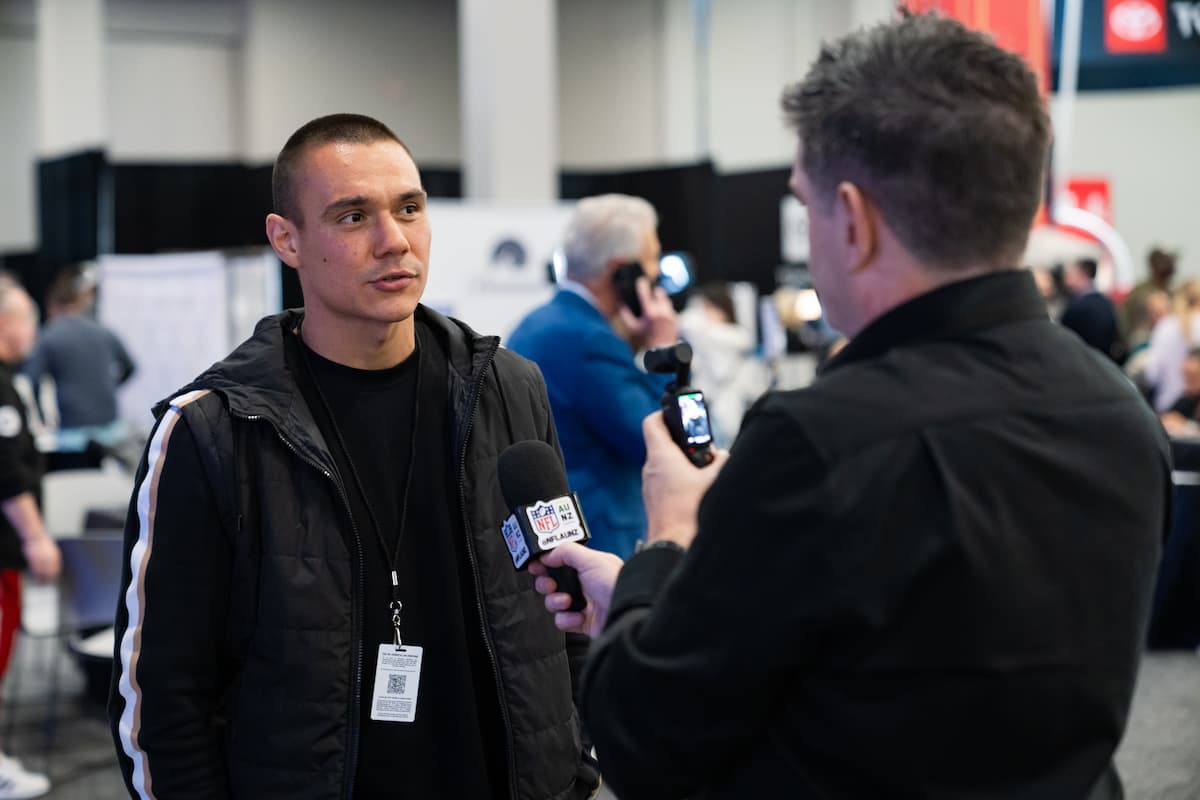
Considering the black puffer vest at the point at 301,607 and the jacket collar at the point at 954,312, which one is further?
the black puffer vest at the point at 301,607

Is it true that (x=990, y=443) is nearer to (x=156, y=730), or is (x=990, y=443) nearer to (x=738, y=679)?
(x=738, y=679)

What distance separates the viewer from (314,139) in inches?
71.4

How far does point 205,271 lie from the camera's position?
635 cm

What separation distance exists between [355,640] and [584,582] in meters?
0.44

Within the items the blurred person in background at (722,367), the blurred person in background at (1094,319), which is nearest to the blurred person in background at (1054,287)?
the blurred person in background at (1094,319)

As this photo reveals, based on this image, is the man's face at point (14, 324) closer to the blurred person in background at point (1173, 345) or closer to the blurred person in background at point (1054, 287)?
the blurred person in background at point (1173, 345)

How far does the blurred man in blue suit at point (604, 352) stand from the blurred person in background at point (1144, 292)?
6.83 metres

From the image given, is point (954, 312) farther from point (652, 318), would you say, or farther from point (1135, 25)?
point (1135, 25)

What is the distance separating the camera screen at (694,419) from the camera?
4.18 feet

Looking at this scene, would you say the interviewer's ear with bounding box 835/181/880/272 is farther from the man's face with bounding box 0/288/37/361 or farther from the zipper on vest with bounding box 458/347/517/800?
the man's face with bounding box 0/288/37/361

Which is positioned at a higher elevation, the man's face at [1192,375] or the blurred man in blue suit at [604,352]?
the blurred man in blue suit at [604,352]

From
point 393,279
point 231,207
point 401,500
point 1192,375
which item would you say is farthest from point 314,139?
point 231,207

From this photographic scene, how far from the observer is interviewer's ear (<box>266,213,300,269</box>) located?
1.85 meters

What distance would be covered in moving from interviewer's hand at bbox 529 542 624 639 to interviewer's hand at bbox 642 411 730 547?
97 millimetres
